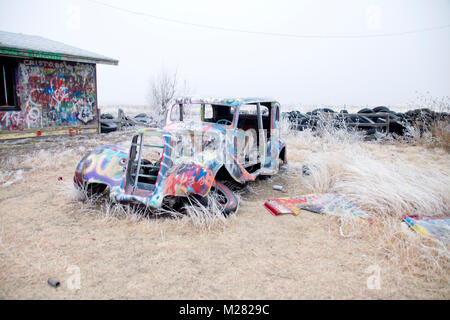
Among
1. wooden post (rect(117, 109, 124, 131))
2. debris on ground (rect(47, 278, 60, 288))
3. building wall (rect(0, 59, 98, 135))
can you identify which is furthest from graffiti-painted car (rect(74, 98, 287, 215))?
wooden post (rect(117, 109, 124, 131))

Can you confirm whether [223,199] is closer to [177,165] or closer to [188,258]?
[177,165]

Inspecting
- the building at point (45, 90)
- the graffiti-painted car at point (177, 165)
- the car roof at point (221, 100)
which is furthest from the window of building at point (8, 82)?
the car roof at point (221, 100)

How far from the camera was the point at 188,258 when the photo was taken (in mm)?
2873

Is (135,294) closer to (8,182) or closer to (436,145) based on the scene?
(8,182)

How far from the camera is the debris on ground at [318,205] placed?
3873 mm

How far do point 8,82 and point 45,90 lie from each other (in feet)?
3.20

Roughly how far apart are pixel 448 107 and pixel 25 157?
39.1 feet

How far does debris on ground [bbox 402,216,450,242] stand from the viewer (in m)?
3.13

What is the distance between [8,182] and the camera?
510 centimetres

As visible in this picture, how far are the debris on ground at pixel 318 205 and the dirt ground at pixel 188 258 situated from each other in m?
0.14

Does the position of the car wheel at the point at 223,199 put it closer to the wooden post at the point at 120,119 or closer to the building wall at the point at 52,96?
the building wall at the point at 52,96
